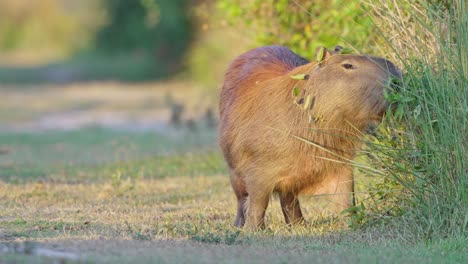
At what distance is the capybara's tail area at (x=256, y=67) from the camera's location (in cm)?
744

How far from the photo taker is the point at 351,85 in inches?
256

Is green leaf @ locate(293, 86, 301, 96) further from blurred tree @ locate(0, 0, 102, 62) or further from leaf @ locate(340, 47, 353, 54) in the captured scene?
blurred tree @ locate(0, 0, 102, 62)

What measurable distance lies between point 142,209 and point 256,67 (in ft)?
5.21

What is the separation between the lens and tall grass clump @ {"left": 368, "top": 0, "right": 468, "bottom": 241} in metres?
6.38

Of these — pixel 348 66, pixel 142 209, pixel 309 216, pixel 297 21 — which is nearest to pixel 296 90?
pixel 348 66

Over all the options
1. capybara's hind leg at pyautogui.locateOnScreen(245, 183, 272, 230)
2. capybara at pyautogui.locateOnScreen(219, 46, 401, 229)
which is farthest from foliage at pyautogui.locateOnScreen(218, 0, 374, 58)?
capybara's hind leg at pyautogui.locateOnScreen(245, 183, 272, 230)

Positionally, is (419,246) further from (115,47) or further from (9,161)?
(115,47)

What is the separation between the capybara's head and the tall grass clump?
0.38ft

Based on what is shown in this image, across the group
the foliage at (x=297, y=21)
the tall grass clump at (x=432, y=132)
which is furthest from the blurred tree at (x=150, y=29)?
the tall grass clump at (x=432, y=132)

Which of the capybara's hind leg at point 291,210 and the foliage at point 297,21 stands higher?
the foliage at point 297,21

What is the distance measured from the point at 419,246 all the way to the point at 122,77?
2139 cm

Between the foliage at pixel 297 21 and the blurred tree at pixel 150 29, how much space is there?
15.3 meters

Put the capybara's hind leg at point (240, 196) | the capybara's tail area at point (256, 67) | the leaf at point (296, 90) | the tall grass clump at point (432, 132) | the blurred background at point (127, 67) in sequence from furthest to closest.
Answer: the blurred background at point (127, 67) < the capybara's tail area at point (256, 67) < the capybara's hind leg at point (240, 196) < the leaf at point (296, 90) < the tall grass clump at point (432, 132)

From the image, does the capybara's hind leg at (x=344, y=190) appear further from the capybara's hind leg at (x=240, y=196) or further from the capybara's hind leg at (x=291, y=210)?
the capybara's hind leg at (x=240, y=196)
